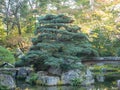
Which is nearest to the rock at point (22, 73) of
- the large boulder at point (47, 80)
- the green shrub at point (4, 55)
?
the green shrub at point (4, 55)

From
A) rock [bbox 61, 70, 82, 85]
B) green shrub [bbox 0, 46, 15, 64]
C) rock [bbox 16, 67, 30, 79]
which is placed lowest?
rock [bbox 16, 67, 30, 79]

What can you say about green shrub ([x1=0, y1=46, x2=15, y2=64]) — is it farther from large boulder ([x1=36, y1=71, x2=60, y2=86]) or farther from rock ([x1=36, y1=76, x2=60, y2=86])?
rock ([x1=36, y1=76, x2=60, y2=86])

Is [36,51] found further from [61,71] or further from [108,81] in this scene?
[108,81]

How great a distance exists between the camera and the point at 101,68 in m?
21.0

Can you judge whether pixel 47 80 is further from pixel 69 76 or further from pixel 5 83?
pixel 5 83

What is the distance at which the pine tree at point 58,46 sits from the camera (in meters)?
17.8

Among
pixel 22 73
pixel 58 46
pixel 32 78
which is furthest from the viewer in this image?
pixel 22 73

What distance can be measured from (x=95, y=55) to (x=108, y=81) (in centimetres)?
178

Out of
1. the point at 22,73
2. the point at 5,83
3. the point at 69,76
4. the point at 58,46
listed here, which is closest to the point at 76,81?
the point at 69,76

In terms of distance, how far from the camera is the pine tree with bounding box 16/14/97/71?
17766mm

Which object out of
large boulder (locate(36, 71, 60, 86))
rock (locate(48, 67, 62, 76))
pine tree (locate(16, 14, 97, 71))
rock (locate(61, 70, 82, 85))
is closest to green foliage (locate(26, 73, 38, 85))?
large boulder (locate(36, 71, 60, 86))

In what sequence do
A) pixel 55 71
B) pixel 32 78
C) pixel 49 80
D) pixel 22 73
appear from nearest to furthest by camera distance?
pixel 49 80 → pixel 32 78 → pixel 55 71 → pixel 22 73

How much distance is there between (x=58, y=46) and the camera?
1800 cm

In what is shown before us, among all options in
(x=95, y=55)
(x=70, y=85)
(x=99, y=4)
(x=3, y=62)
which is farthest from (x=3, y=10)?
(x=70, y=85)
